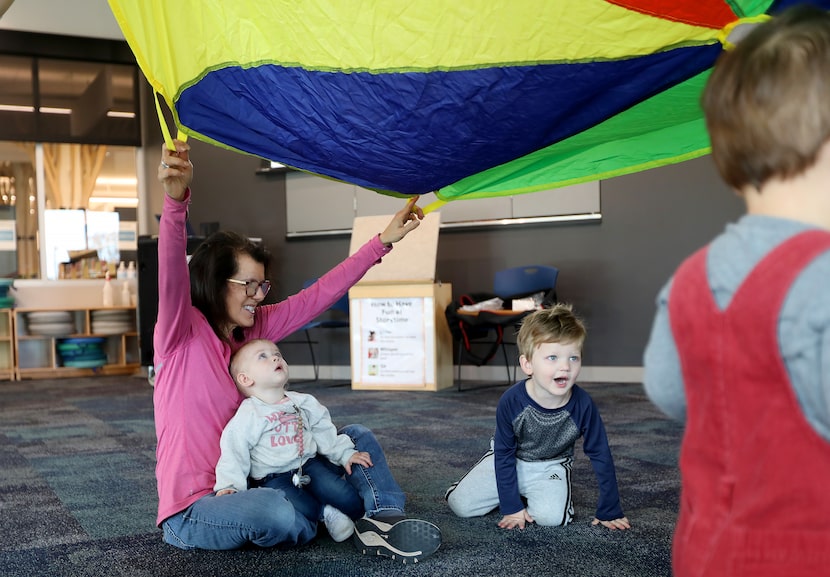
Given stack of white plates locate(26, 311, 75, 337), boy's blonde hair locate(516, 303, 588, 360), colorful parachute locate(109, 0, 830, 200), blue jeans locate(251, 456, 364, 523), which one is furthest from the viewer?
stack of white plates locate(26, 311, 75, 337)

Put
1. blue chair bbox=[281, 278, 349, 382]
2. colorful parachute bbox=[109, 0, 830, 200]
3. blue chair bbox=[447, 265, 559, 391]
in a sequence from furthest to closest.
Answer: blue chair bbox=[281, 278, 349, 382] < blue chair bbox=[447, 265, 559, 391] < colorful parachute bbox=[109, 0, 830, 200]

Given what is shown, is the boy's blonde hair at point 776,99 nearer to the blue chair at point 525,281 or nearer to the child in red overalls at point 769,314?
the child in red overalls at point 769,314

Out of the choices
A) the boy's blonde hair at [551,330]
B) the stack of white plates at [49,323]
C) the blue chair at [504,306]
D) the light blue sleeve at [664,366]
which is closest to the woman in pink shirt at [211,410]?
the boy's blonde hair at [551,330]

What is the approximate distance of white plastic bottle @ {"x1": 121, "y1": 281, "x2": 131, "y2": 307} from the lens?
26.6 feet

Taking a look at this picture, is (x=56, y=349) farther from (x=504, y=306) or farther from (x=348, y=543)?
(x=348, y=543)

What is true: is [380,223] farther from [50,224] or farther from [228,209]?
[50,224]

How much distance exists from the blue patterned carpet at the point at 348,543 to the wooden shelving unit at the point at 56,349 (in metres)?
2.91

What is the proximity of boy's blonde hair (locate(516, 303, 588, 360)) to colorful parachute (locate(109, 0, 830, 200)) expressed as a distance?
45 centimetres

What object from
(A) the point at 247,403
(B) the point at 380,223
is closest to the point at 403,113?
(A) the point at 247,403

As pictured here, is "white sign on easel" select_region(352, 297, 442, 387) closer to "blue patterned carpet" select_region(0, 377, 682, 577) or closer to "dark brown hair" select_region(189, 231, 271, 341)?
"blue patterned carpet" select_region(0, 377, 682, 577)

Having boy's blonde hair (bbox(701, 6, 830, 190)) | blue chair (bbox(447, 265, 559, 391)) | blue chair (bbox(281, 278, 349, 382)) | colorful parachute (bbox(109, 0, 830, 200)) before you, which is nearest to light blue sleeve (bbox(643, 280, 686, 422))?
boy's blonde hair (bbox(701, 6, 830, 190))

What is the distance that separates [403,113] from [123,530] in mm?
1428

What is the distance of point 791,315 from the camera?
762 millimetres

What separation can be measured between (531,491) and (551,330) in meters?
0.46
